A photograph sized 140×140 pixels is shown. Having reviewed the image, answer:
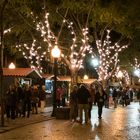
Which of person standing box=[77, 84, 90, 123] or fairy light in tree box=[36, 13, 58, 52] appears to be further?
fairy light in tree box=[36, 13, 58, 52]

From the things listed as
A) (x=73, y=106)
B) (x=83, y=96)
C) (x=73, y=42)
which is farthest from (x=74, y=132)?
(x=73, y=42)

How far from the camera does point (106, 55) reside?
5219 centimetres

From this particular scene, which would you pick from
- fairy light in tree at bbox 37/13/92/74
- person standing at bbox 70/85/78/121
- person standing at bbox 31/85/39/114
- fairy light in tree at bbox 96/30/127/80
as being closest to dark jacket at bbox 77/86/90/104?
person standing at bbox 70/85/78/121

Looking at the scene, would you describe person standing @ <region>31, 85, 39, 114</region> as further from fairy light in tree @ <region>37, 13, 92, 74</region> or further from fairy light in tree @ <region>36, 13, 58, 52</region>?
fairy light in tree @ <region>37, 13, 92, 74</region>

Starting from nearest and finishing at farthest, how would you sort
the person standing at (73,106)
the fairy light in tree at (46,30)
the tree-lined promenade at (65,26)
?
1. the person standing at (73,106)
2. the tree-lined promenade at (65,26)
3. the fairy light in tree at (46,30)

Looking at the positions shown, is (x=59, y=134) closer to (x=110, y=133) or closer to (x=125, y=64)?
(x=110, y=133)

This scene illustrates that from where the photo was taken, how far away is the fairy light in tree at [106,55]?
50312 mm

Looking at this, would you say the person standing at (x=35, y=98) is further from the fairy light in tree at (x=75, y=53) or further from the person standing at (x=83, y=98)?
the fairy light in tree at (x=75, y=53)

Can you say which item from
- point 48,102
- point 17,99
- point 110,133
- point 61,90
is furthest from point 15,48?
point 110,133

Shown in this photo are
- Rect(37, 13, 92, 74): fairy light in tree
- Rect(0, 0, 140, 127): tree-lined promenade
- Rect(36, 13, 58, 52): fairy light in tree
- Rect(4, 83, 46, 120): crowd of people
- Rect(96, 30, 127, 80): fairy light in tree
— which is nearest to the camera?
Rect(4, 83, 46, 120): crowd of people

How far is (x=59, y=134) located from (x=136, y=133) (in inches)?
122

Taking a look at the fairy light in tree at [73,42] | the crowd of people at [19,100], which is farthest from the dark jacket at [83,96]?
the fairy light in tree at [73,42]

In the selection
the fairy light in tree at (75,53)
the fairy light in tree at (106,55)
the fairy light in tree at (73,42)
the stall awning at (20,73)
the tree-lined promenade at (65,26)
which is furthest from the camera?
the fairy light in tree at (106,55)

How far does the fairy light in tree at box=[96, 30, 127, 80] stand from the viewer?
1981 inches
